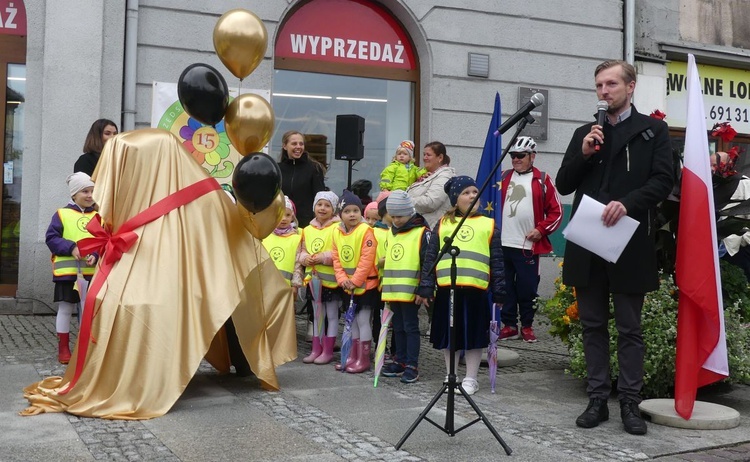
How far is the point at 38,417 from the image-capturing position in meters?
5.14

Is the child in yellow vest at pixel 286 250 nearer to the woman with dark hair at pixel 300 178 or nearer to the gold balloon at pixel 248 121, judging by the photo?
the gold balloon at pixel 248 121

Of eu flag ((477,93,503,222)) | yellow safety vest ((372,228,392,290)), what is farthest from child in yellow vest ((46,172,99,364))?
eu flag ((477,93,503,222))

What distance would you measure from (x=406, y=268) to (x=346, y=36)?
5880 millimetres

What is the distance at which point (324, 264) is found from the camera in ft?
23.8

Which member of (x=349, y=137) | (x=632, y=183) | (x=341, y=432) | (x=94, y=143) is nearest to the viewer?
(x=341, y=432)

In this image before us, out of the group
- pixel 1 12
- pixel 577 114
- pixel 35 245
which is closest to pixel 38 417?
pixel 35 245

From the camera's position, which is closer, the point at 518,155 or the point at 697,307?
the point at 697,307

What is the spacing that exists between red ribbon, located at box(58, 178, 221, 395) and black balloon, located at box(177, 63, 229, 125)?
1.56 feet

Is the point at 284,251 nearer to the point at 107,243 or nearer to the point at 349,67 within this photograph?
the point at 107,243

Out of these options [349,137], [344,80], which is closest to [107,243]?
[349,137]

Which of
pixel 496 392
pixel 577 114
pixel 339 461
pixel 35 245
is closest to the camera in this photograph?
pixel 339 461

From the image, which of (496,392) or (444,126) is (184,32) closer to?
(444,126)

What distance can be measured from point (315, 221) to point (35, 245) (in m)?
3.98

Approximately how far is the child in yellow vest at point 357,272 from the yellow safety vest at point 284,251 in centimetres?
45
